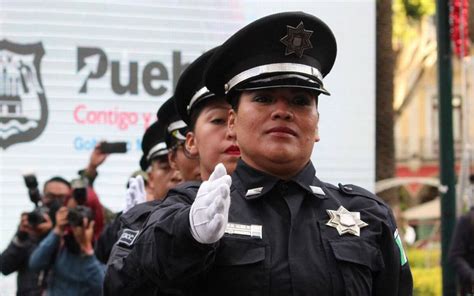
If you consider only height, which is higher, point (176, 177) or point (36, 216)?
point (176, 177)

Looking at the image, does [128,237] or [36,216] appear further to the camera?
[36,216]

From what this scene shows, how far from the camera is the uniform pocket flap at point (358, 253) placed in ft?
8.75

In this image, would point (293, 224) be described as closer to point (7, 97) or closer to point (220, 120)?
point (220, 120)

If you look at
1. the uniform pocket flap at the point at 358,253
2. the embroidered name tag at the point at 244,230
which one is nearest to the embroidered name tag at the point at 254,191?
the embroidered name tag at the point at 244,230

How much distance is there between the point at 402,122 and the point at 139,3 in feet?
115

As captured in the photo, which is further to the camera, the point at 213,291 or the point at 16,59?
the point at 16,59

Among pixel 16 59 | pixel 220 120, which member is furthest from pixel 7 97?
pixel 220 120

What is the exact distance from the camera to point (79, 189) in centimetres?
586

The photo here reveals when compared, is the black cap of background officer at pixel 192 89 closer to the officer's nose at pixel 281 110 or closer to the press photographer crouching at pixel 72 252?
the officer's nose at pixel 281 110

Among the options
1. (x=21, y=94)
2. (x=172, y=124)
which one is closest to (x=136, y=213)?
(x=172, y=124)

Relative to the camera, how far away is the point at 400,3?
1925 cm

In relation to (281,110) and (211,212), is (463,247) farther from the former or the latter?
(211,212)

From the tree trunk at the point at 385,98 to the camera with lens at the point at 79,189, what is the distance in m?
3.02

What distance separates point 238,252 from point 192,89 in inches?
48.4
